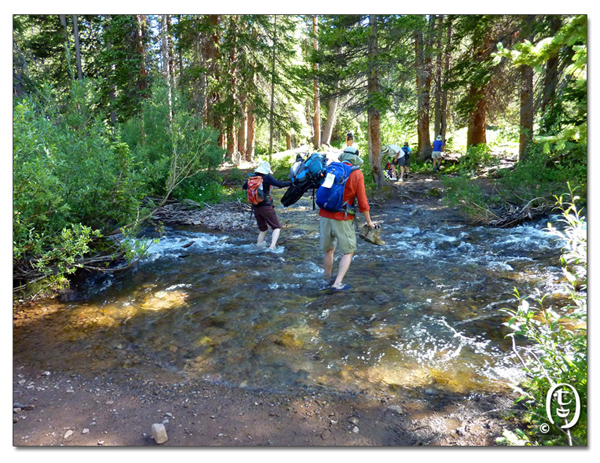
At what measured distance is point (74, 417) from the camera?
2.98 meters

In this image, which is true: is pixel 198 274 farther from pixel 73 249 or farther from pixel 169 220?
pixel 169 220

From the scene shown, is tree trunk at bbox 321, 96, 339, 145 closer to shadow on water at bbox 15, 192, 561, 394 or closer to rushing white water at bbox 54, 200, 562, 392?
rushing white water at bbox 54, 200, 562, 392

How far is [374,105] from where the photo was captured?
40.4ft

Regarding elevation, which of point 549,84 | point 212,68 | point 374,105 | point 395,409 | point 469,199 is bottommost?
point 395,409

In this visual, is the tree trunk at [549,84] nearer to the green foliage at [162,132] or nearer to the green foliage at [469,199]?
the green foliage at [469,199]

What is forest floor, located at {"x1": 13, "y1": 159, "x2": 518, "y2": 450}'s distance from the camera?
282 centimetres

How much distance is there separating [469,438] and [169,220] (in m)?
9.51

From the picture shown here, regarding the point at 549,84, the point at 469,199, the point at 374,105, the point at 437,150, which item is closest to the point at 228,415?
the point at 469,199

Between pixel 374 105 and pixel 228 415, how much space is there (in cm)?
1097

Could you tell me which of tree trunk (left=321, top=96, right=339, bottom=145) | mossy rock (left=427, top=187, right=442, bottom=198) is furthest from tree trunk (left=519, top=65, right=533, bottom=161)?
tree trunk (left=321, top=96, right=339, bottom=145)

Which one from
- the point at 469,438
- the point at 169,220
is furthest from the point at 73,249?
the point at 169,220

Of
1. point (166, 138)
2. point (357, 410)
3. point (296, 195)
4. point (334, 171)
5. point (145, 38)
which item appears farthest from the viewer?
point (145, 38)

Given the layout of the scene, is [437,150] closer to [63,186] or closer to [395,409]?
[63,186]

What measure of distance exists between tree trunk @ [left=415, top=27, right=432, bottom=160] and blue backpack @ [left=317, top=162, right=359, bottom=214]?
11.4 metres
